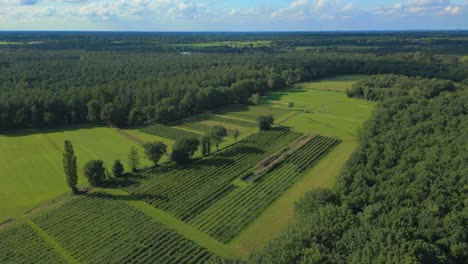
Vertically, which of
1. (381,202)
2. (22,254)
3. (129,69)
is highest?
(129,69)

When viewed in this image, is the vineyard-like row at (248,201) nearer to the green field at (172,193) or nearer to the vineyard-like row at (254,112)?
the green field at (172,193)

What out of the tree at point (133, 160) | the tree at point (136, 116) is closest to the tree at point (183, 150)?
the tree at point (133, 160)

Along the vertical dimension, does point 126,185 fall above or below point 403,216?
below

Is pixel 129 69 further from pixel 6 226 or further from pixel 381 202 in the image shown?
pixel 381 202

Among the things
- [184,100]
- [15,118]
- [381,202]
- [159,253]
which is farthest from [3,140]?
[381,202]

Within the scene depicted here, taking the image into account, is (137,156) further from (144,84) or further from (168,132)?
(144,84)

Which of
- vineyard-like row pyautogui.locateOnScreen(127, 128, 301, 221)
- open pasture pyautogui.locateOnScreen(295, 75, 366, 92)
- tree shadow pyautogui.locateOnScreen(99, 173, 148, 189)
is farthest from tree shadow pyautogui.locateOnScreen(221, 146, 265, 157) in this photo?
open pasture pyautogui.locateOnScreen(295, 75, 366, 92)

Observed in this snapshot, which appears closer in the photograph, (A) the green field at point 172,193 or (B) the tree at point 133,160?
(A) the green field at point 172,193
